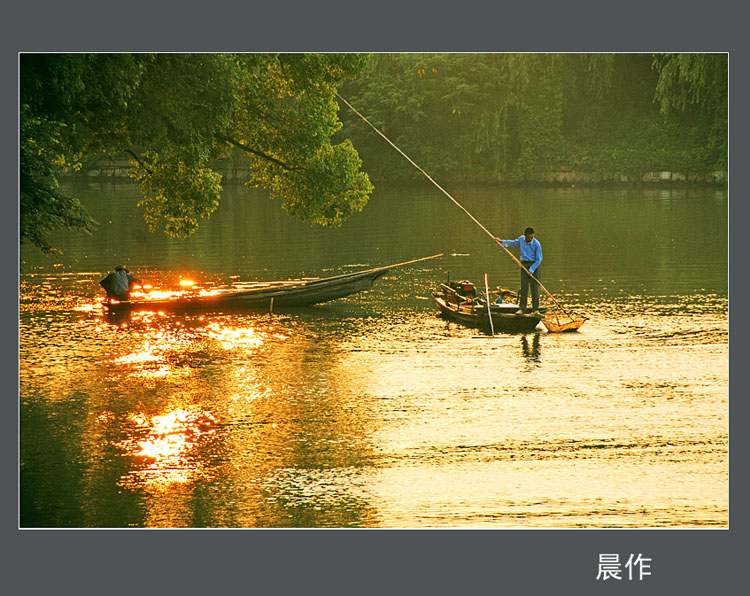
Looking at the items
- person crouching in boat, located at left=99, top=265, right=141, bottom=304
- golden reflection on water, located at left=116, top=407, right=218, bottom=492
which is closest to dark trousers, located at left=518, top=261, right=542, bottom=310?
person crouching in boat, located at left=99, top=265, right=141, bottom=304

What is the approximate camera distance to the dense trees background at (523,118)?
48.3 metres

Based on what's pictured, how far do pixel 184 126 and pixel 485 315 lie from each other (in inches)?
192

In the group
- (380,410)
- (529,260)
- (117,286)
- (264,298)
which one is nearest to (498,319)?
(529,260)

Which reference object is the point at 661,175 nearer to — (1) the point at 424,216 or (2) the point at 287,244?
(1) the point at 424,216

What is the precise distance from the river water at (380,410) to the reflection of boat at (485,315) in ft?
0.71

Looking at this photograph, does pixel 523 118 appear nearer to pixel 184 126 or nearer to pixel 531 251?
pixel 531 251

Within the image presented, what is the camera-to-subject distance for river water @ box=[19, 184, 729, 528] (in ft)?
28.9

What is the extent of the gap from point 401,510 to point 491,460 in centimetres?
143

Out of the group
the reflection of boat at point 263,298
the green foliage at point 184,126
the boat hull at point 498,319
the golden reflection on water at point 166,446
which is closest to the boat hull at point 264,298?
the reflection of boat at point 263,298

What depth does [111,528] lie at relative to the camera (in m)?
8.04

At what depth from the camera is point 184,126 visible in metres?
14.1

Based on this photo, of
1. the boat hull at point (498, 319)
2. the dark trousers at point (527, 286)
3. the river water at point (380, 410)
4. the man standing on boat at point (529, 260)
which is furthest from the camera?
the dark trousers at point (527, 286)

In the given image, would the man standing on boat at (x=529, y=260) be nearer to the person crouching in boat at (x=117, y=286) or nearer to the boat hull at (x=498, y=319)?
the boat hull at (x=498, y=319)

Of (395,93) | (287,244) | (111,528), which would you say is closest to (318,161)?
(287,244)
